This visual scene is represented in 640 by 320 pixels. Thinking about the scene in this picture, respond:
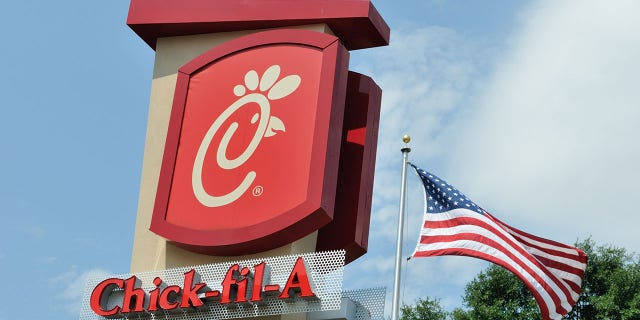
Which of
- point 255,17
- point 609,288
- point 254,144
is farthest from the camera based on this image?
point 609,288

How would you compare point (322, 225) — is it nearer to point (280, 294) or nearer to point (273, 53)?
point (280, 294)

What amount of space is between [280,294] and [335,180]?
2.51 meters

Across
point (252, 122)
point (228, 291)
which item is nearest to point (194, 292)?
point (228, 291)

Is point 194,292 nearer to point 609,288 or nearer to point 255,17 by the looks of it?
point 255,17

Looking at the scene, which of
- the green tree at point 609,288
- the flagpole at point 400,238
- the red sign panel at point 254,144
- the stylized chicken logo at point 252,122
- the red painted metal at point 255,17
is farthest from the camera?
the green tree at point 609,288

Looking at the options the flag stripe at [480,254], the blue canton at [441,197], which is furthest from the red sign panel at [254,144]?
the flag stripe at [480,254]

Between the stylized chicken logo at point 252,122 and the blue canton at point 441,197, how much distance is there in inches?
138

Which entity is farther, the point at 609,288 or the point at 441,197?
the point at 609,288

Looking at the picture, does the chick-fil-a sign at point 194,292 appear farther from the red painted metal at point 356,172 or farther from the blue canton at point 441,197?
the blue canton at point 441,197

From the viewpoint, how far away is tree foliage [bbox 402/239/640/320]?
39875 mm

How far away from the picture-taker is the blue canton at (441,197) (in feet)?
61.5

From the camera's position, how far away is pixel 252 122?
21.6 m

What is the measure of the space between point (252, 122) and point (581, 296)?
77.0 feet

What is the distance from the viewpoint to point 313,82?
69.4 ft
